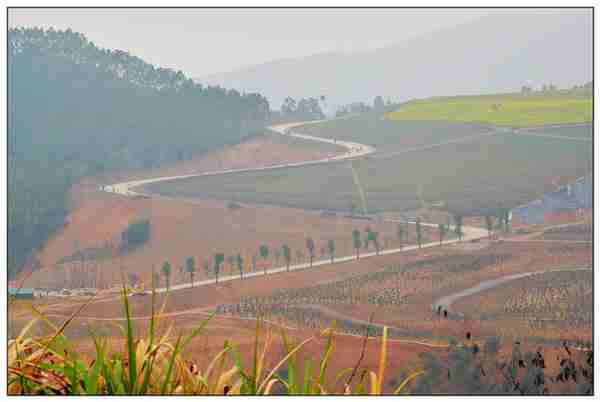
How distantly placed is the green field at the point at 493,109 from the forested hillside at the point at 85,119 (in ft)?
3.17

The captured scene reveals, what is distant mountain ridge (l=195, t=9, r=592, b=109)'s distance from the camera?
13.1 ft

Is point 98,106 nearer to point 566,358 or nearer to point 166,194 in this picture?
point 166,194

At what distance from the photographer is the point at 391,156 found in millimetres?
4461

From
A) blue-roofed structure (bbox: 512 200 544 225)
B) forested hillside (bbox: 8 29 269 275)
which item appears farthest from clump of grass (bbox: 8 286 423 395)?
blue-roofed structure (bbox: 512 200 544 225)

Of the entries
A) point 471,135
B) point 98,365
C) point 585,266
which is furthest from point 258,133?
point 98,365

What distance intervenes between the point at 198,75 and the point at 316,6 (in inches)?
35.4

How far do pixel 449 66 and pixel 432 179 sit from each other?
76 cm

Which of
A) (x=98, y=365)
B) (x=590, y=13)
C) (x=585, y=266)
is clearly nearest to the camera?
(x=98, y=365)

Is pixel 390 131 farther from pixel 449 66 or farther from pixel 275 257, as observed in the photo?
pixel 275 257

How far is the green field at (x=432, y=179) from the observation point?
167 inches

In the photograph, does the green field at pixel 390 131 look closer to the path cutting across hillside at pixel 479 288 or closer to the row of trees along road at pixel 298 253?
the row of trees along road at pixel 298 253

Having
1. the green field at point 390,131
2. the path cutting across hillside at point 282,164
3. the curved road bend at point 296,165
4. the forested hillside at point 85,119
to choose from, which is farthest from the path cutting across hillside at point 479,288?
the forested hillside at point 85,119

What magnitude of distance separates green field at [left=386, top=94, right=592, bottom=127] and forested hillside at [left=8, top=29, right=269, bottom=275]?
965mm

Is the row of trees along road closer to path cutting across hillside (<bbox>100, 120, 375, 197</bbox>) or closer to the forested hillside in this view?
path cutting across hillside (<bbox>100, 120, 375, 197</bbox>)
